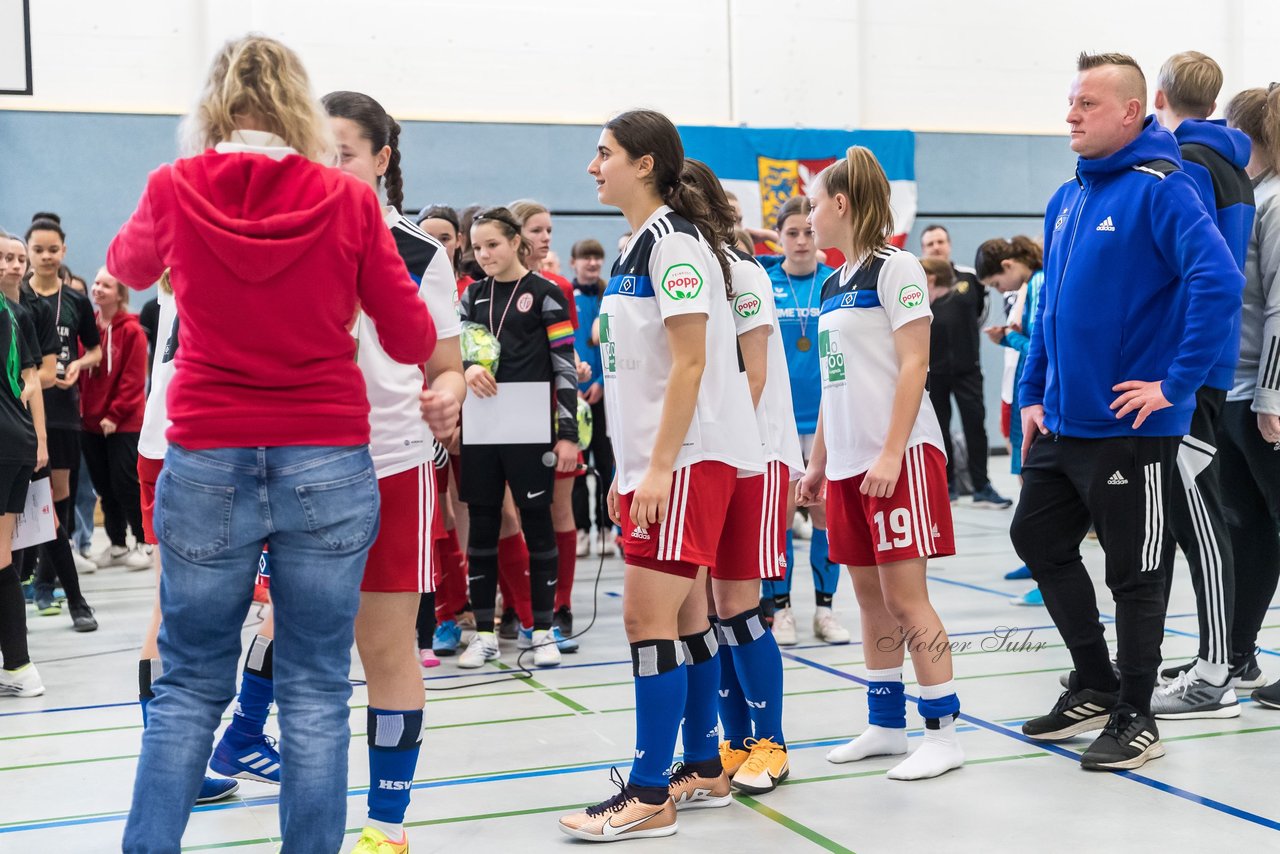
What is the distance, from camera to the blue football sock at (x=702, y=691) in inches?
110

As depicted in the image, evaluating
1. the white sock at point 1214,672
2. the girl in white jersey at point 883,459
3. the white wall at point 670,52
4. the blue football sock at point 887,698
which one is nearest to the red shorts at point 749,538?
the girl in white jersey at point 883,459

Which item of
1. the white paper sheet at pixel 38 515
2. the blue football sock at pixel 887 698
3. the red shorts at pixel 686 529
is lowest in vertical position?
the blue football sock at pixel 887 698

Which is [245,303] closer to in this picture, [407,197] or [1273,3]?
[407,197]

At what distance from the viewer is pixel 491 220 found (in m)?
4.46

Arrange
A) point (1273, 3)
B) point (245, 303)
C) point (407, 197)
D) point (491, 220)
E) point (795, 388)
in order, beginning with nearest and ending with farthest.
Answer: point (245, 303), point (491, 220), point (795, 388), point (407, 197), point (1273, 3)

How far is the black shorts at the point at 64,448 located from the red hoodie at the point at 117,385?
2.07ft

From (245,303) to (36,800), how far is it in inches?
70.6

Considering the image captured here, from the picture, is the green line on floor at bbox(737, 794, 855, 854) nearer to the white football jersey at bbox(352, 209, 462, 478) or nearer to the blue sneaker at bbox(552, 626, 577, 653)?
the white football jersey at bbox(352, 209, 462, 478)

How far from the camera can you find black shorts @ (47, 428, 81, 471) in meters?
6.28

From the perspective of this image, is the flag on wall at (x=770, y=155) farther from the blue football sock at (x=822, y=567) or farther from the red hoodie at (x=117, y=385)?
the blue football sock at (x=822, y=567)

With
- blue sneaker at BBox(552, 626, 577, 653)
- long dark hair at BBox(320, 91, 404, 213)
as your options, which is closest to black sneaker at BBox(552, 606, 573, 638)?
blue sneaker at BBox(552, 626, 577, 653)

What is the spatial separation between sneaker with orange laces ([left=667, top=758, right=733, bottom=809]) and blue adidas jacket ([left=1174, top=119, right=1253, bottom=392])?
5.51 ft

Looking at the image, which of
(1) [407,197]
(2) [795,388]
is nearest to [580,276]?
(2) [795,388]

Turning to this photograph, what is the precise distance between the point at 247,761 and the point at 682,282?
1.56 metres
